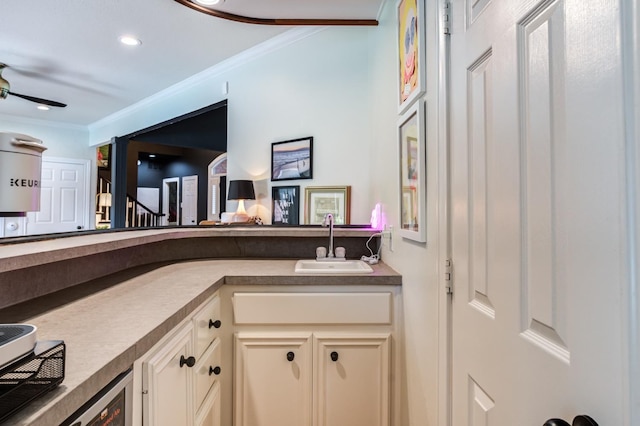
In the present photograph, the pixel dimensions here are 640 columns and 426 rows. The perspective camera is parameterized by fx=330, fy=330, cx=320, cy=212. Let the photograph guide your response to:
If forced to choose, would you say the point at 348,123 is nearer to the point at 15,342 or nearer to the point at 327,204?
the point at 327,204

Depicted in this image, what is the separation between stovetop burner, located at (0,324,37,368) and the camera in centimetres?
52

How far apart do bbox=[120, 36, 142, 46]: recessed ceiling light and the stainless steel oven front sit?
115 inches

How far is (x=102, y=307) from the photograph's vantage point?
1.05 metres


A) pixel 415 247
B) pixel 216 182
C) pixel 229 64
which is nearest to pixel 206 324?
pixel 415 247

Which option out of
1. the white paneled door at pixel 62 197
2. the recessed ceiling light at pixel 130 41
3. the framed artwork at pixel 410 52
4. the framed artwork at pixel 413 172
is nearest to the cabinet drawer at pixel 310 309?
the framed artwork at pixel 413 172

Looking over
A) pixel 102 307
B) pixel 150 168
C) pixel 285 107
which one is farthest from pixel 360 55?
pixel 150 168

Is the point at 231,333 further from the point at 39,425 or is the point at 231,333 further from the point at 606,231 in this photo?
the point at 606,231

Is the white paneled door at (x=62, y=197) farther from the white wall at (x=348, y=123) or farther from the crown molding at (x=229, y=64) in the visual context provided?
the white wall at (x=348, y=123)

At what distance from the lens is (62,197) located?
Answer: 5531mm

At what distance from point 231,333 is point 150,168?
8361 millimetres

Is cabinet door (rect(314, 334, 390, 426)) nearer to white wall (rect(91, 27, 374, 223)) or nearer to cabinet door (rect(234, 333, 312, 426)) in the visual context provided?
cabinet door (rect(234, 333, 312, 426))

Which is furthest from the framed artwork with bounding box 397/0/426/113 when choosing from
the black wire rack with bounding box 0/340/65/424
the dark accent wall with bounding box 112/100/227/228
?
the dark accent wall with bounding box 112/100/227/228

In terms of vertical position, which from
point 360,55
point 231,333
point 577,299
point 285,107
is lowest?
point 231,333

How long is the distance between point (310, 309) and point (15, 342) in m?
1.18
